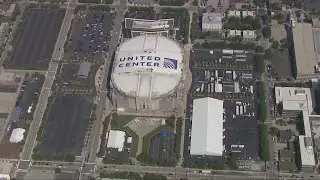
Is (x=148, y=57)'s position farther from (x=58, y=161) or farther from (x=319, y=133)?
(x=319, y=133)

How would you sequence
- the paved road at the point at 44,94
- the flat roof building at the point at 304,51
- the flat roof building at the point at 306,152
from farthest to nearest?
the flat roof building at the point at 304,51, the paved road at the point at 44,94, the flat roof building at the point at 306,152

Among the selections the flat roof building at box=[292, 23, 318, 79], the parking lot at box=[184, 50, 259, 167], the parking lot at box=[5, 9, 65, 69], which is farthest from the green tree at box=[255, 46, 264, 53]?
the parking lot at box=[5, 9, 65, 69]

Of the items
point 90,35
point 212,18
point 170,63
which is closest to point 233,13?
point 212,18

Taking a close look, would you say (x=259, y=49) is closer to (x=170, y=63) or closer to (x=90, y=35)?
(x=170, y=63)

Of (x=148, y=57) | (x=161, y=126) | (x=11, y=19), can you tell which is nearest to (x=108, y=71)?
(x=148, y=57)

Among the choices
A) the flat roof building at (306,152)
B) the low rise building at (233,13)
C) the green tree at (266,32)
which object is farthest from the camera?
the low rise building at (233,13)

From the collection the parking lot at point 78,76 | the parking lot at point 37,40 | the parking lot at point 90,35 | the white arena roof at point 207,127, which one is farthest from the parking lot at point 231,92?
the parking lot at point 37,40

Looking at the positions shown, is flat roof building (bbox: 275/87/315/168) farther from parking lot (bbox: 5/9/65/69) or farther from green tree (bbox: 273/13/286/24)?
parking lot (bbox: 5/9/65/69)

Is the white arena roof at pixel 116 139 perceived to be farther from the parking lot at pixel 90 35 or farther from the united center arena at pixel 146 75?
the parking lot at pixel 90 35
